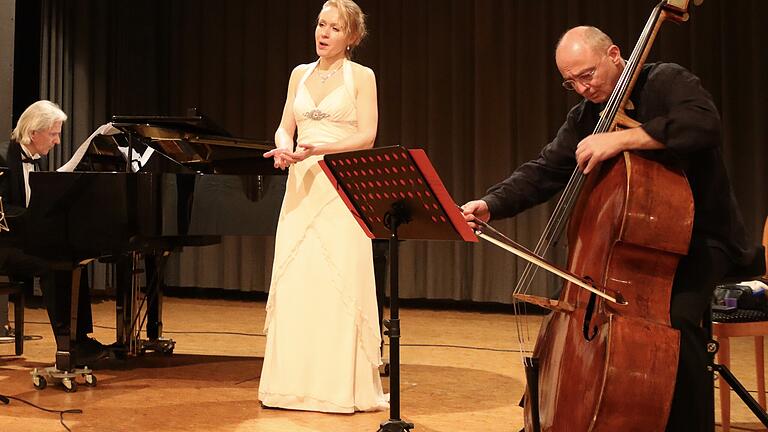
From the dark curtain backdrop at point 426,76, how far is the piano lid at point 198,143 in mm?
2660

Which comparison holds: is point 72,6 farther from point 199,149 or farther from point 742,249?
point 742,249

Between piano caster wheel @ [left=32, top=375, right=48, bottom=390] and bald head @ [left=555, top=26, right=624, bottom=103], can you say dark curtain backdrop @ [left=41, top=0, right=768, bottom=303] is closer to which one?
piano caster wheel @ [left=32, top=375, right=48, bottom=390]

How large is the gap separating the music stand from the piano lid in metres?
1.61

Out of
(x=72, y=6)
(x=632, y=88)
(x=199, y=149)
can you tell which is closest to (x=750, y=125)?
(x=199, y=149)

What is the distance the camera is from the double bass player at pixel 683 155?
2.39 meters

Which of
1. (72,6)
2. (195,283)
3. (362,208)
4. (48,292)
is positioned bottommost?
(195,283)

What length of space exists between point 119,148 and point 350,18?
1.80 m

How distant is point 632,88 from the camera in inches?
95.0

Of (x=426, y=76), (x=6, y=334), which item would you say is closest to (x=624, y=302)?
(x=6, y=334)

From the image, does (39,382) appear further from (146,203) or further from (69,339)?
(146,203)

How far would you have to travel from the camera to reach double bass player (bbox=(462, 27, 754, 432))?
2393mm

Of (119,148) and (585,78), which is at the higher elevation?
(585,78)

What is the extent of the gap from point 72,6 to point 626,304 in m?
6.74

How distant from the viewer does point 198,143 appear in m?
4.62
